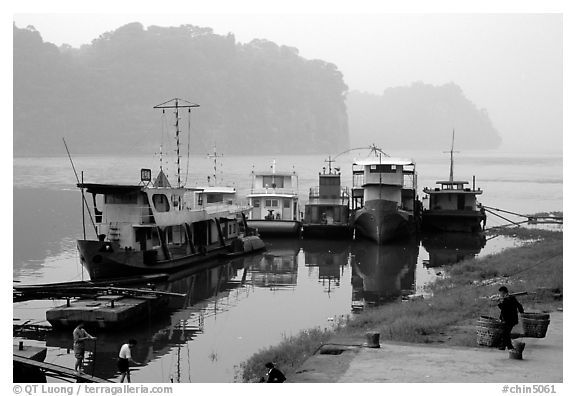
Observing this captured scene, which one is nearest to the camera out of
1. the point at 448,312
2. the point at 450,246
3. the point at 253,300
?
the point at 448,312

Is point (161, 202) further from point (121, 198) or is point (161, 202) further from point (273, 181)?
point (273, 181)

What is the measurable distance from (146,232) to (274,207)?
18604mm

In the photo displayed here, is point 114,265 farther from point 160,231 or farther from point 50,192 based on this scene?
point 50,192

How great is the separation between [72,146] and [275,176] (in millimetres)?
96030

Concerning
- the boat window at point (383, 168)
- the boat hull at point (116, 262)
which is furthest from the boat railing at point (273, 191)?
the boat hull at point (116, 262)

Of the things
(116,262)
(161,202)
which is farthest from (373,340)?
(161,202)

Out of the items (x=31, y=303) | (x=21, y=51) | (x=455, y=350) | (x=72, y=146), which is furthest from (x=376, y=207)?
(x=72, y=146)

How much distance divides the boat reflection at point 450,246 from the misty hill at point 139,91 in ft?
258

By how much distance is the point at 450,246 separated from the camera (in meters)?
48.7

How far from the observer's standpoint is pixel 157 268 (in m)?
33.7

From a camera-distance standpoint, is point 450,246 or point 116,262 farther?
point 450,246

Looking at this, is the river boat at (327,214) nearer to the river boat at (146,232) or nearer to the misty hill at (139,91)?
the river boat at (146,232)
